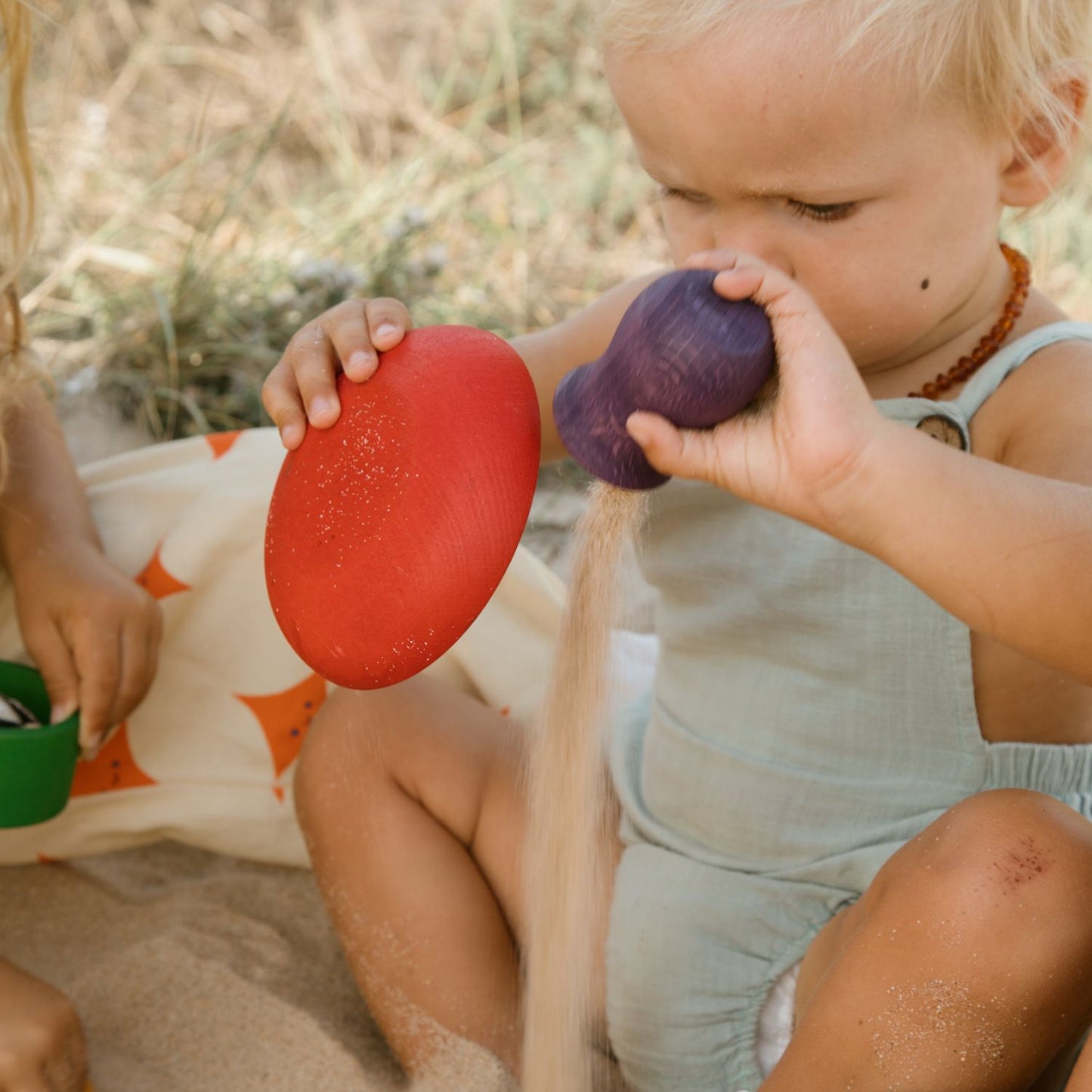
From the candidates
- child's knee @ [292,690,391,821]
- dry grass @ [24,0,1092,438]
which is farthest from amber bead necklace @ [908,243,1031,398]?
dry grass @ [24,0,1092,438]

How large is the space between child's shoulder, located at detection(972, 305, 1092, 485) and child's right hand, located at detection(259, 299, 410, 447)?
501 mm

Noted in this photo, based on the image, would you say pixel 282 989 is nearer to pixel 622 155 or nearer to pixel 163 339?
pixel 163 339

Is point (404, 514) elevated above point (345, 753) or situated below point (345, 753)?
above

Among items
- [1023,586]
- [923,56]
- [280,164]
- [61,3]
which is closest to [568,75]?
[280,164]

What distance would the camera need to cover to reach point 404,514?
987mm

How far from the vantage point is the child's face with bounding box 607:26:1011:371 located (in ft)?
3.22

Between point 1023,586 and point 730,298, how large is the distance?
0.88 feet

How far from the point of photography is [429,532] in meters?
0.99

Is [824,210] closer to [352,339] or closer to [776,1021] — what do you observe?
[352,339]

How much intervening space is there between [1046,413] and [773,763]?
0.39 metres

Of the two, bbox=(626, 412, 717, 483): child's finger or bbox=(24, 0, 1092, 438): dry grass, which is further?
bbox=(24, 0, 1092, 438): dry grass

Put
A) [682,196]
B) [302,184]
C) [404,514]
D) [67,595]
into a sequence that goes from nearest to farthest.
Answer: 1. [404,514]
2. [682,196]
3. [67,595]
4. [302,184]

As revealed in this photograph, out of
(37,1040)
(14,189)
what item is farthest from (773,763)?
(14,189)

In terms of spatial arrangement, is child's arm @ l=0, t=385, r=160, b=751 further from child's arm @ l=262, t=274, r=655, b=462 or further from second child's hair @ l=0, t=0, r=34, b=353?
child's arm @ l=262, t=274, r=655, b=462
